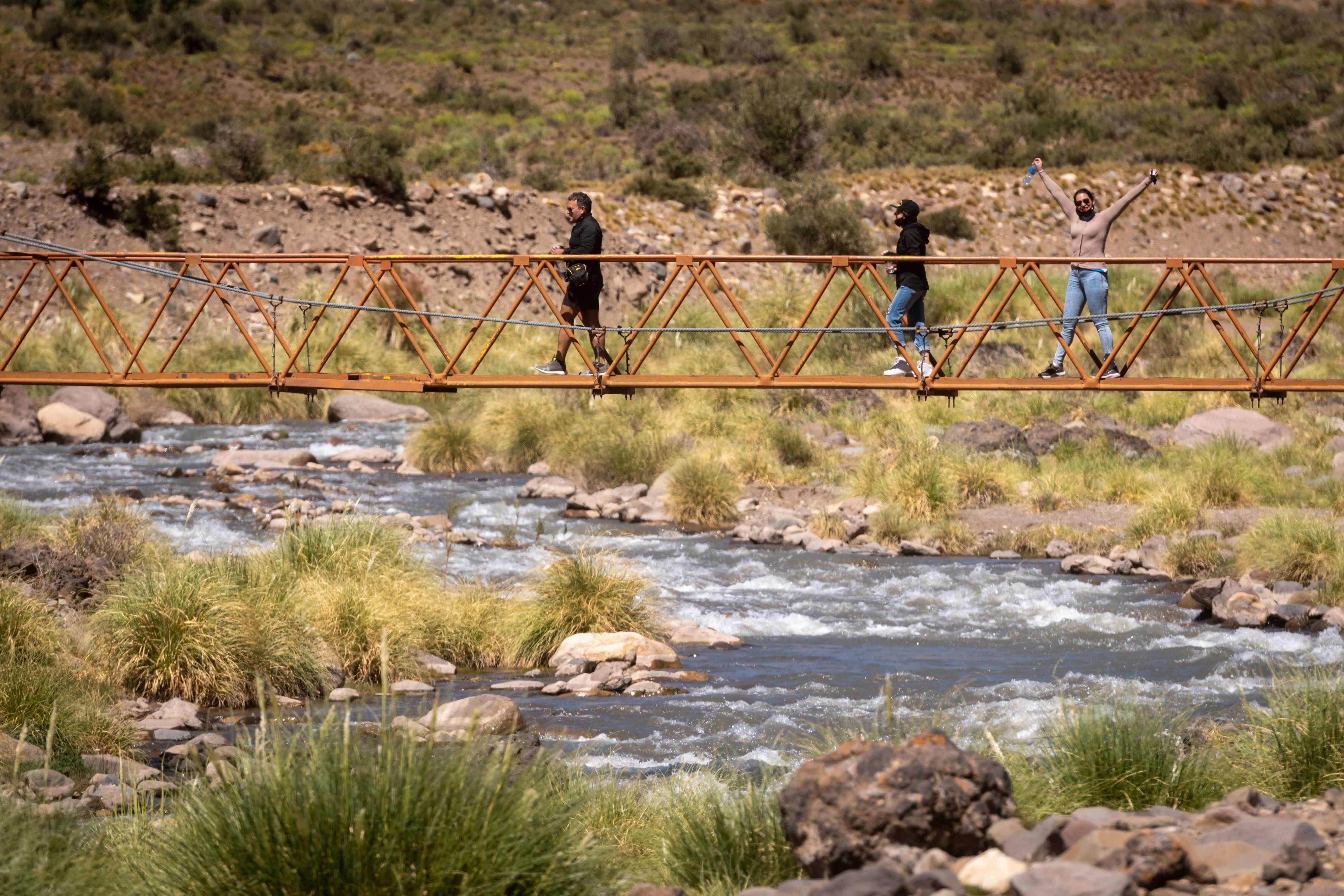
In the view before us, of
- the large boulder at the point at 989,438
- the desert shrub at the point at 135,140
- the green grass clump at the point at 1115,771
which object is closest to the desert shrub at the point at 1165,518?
the large boulder at the point at 989,438

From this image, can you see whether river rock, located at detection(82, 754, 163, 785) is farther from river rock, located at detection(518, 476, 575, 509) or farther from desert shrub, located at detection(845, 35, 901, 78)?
desert shrub, located at detection(845, 35, 901, 78)

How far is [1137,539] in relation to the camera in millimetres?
16219

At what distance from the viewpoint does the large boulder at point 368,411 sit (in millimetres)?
26203

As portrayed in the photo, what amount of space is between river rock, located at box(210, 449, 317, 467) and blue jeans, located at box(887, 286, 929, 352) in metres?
12.0

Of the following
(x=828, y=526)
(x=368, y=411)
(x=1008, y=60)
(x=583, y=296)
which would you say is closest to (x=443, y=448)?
(x=368, y=411)

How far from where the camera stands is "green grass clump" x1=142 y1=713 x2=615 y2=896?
16.7ft

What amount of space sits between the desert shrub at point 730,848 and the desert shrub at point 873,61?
180 ft

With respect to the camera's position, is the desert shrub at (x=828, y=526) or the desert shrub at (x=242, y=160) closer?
the desert shrub at (x=828, y=526)

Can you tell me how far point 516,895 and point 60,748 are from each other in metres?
4.44

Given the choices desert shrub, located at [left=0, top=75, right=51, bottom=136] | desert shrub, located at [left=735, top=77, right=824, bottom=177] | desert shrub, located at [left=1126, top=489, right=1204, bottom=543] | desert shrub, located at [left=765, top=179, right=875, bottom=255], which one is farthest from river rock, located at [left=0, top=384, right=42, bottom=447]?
desert shrub, located at [left=735, top=77, right=824, bottom=177]

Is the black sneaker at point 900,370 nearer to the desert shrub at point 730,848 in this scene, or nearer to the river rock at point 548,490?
the desert shrub at point 730,848

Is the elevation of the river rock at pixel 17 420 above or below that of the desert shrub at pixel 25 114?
below

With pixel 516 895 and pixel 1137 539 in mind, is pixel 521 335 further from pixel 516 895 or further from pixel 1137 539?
pixel 516 895

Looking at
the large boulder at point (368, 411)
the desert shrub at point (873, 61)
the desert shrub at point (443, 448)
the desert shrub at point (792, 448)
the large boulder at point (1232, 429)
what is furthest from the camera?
the desert shrub at point (873, 61)
